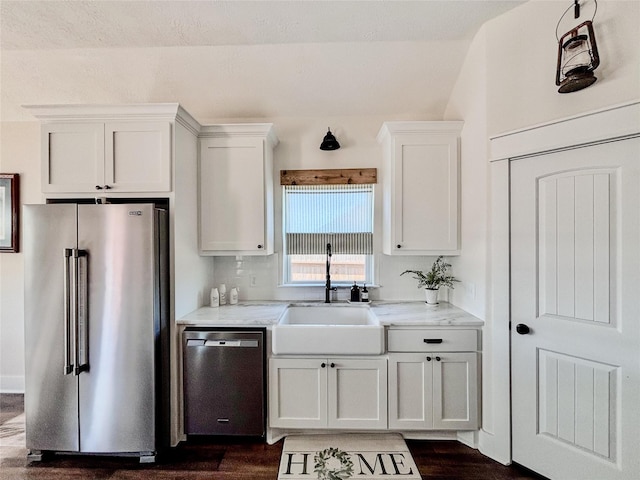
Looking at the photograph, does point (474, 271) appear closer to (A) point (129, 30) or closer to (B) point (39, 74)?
(A) point (129, 30)

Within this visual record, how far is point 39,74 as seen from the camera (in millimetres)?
2465

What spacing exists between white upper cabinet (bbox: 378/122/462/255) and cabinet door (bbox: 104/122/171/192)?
5.74 ft

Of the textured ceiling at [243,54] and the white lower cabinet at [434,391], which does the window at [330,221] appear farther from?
the white lower cabinet at [434,391]

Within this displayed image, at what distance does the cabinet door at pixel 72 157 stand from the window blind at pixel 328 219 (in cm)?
147

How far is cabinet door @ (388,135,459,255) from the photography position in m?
2.45

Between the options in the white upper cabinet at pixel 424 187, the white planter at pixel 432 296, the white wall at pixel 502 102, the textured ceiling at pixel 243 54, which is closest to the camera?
the white wall at pixel 502 102

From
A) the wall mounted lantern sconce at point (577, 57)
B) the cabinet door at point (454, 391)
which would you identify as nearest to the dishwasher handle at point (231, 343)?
the cabinet door at point (454, 391)

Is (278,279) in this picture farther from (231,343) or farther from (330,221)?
(231,343)

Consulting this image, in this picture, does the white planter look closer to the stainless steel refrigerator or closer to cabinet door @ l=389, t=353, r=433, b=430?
cabinet door @ l=389, t=353, r=433, b=430

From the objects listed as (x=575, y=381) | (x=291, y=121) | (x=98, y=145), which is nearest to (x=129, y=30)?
(x=98, y=145)

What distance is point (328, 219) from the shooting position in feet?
9.49

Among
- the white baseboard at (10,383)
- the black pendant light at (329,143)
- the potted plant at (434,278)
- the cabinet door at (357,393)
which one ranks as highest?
the black pendant light at (329,143)

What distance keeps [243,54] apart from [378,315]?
230 cm

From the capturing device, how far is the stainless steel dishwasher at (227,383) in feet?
6.97
